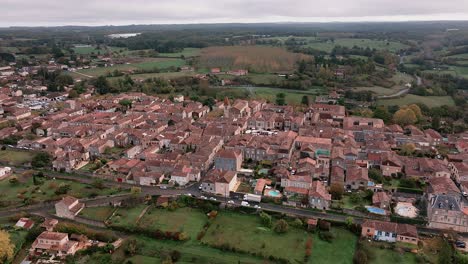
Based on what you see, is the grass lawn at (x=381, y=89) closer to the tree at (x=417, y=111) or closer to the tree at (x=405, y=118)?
the tree at (x=417, y=111)

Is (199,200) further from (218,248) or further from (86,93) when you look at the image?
(86,93)

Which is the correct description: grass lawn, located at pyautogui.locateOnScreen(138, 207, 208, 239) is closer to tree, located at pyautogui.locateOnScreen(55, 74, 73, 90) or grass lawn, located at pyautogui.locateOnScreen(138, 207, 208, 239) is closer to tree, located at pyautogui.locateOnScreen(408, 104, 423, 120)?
tree, located at pyautogui.locateOnScreen(408, 104, 423, 120)

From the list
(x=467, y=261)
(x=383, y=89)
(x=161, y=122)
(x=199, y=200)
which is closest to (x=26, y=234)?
(x=199, y=200)

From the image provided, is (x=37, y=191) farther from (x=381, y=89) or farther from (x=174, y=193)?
(x=381, y=89)

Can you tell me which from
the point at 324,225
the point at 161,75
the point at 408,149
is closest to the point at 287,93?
the point at 408,149

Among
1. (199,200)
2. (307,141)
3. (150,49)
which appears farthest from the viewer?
(150,49)

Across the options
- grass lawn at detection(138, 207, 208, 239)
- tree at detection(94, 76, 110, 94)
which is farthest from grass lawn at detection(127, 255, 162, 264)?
tree at detection(94, 76, 110, 94)
